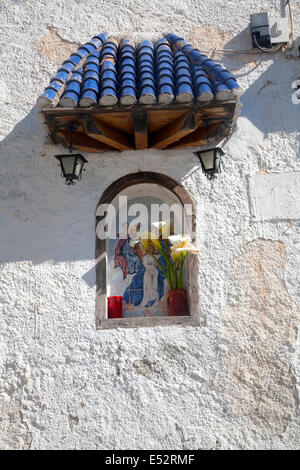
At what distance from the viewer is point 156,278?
15.1 ft

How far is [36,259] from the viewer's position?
4383mm

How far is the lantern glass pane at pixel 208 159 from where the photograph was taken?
4.29 m

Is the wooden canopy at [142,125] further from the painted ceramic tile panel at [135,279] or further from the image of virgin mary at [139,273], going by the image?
the image of virgin mary at [139,273]

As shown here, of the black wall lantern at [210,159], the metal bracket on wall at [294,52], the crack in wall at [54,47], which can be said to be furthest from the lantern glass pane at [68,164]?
the metal bracket on wall at [294,52]

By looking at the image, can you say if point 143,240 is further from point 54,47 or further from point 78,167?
point 54,47

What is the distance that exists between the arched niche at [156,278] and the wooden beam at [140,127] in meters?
0.32

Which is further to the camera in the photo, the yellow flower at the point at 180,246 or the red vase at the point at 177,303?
the red vase at the point at 177,303

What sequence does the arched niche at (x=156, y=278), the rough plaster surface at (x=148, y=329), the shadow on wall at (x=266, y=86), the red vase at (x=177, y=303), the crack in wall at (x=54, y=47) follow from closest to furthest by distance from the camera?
the rough plaster surface at (x=148, y=329)
the arched niche at (x=156, y=278)
the red vase at (x=177, y=303)
the shadow on wall at (x=266, y=86)
the crack in wall at (x=54, y=47)

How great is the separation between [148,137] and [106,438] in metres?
2.85

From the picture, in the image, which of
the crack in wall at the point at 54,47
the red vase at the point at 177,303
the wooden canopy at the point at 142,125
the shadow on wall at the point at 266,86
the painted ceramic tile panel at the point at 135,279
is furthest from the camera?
the crack in wall at the point at 54,47

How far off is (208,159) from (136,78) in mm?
1009

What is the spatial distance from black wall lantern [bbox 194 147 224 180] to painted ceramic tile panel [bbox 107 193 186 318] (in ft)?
2.63
